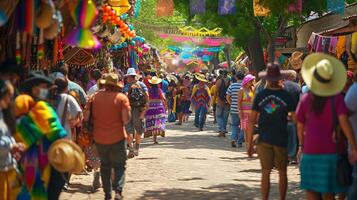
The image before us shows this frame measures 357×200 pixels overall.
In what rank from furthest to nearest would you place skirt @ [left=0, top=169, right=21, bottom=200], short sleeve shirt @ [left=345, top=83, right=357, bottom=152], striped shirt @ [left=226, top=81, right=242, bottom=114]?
striped shirt @ [left=226, top=81, right=242, bottom=114] < short sleeve shirt @ [left=345, top=83, right=357, bottom=152] < skirt @ [left=0, top=169, right=21, bottom=200]

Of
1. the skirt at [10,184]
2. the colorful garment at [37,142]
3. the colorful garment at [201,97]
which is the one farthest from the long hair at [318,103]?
the colorful garment at [201,97]

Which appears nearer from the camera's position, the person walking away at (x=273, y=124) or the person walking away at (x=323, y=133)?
the person walking away at (x=323, y=133)

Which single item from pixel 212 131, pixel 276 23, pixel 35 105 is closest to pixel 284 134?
pixel 35 105

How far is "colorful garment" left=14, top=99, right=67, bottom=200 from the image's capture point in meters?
7.17

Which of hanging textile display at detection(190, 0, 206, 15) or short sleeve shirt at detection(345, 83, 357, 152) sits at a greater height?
hanging textile display at detection(190, 0, 206, 15)

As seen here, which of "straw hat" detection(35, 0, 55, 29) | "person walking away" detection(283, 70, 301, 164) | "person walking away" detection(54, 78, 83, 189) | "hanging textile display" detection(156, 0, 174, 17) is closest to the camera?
"straw hat" detection(35, 0, 55, 29)

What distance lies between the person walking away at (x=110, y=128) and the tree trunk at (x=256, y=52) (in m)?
20.2

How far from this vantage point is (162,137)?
70.3 feet

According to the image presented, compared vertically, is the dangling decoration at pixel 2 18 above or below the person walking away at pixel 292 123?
above

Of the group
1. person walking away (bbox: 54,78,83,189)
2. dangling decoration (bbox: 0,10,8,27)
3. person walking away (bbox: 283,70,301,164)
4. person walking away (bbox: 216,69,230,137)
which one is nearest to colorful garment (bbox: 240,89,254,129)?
person walking away (bbox: 283,70,301,164)

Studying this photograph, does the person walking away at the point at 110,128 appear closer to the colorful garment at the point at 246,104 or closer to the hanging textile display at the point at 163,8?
the colorful garment at the point at 246,104

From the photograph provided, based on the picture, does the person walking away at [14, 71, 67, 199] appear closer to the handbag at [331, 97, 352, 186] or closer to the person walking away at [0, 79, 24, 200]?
the person walking away at [0, 79, 24, 200]

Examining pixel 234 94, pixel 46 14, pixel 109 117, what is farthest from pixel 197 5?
pixel 46 14

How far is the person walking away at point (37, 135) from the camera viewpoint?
717 centimetres
